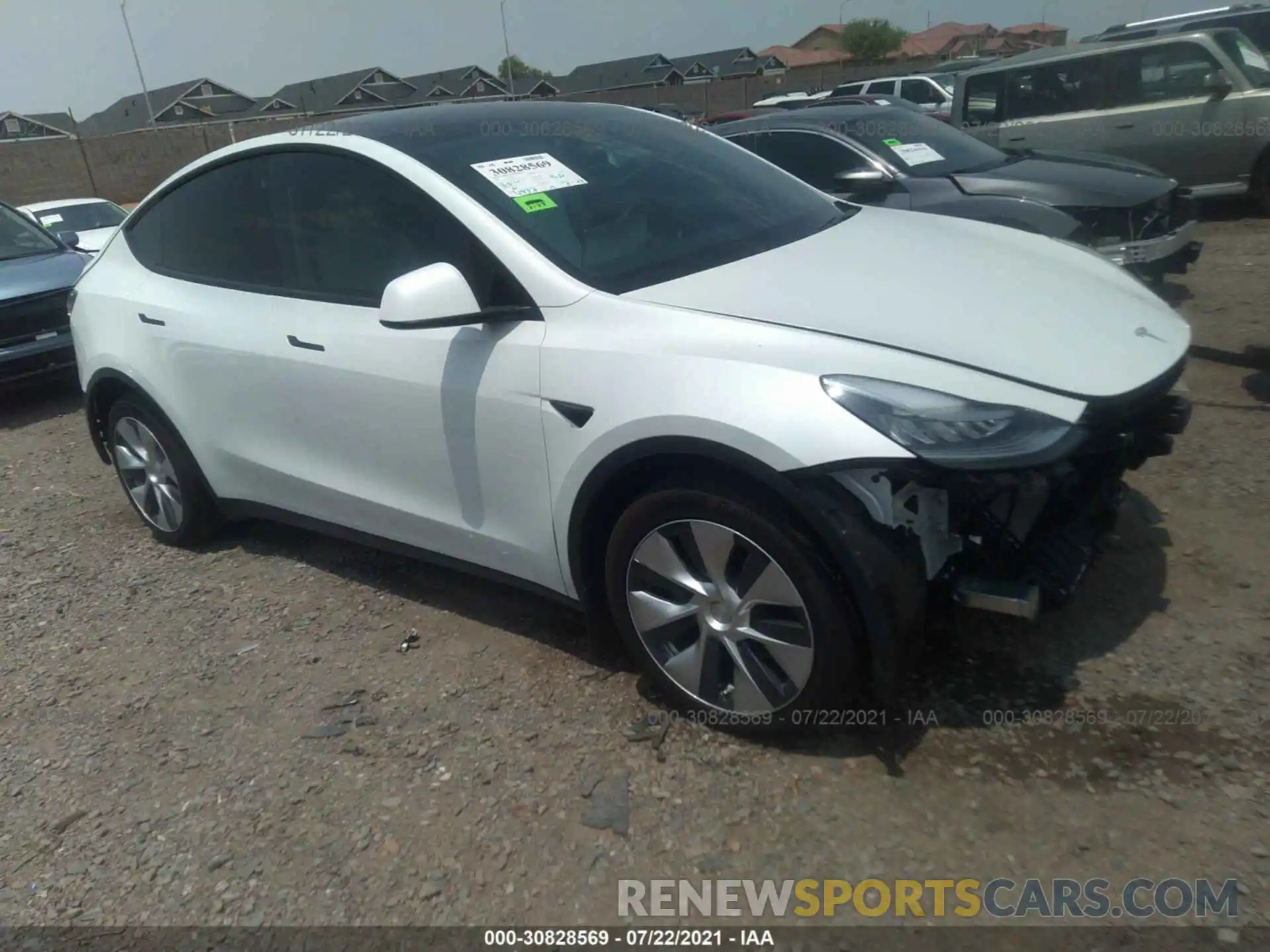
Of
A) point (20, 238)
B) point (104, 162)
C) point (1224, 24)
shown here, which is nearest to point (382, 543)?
point (20, 238)

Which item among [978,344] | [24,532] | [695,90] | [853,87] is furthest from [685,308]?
[695,90]

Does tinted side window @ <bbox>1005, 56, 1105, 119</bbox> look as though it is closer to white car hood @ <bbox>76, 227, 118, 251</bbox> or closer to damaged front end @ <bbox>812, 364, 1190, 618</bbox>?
damaged front end @ <bbox>812, 364, 1190, 618</bbox>

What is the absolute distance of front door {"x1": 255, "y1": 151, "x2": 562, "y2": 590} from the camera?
281cm

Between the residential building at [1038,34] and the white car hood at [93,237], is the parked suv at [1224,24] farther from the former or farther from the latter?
the residential building at [1038,34]

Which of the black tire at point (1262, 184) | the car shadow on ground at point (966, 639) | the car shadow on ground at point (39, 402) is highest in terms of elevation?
the black tire at point (1262, 184)

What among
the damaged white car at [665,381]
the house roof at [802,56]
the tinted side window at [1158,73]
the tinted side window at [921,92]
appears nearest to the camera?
the damaged white car at [665,381]

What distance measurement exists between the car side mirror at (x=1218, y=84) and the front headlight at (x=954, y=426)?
28.5 ft

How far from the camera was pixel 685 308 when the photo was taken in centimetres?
258

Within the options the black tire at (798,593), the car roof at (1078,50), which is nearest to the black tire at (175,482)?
the black tire at (798,593)

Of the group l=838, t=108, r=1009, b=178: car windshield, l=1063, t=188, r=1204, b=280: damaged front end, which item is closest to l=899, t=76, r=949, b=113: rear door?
l=838, t=108, r=1009, b=178: car windshield

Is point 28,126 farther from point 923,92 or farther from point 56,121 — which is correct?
point 923,92

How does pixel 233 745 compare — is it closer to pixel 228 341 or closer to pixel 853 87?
pixel 228 341

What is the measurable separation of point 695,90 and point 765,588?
113 feet

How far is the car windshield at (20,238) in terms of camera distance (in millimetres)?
7605
